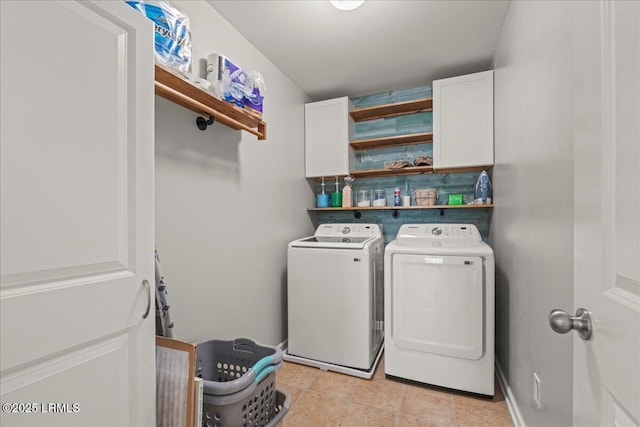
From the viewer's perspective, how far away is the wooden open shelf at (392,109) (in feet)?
8.69

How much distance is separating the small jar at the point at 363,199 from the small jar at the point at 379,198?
74 mm

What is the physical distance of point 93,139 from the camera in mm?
764

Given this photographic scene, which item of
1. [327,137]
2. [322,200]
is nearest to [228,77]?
[327,137]

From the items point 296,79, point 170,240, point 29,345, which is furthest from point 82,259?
point 296,79

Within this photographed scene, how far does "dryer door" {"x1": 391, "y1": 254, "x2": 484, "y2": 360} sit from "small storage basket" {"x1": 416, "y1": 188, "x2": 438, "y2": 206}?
85cm

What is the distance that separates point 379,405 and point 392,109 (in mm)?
2496

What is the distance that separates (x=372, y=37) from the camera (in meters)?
2.08

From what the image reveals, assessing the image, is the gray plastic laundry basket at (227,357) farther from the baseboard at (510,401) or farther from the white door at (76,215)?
the baseboard at (510,401)

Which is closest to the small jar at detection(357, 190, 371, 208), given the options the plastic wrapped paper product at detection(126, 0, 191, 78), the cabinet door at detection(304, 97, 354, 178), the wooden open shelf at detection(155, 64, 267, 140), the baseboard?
the cabinet door at detection(304, 97, 354, 178)

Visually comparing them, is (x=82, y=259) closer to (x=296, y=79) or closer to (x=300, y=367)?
(x=300, y=367)

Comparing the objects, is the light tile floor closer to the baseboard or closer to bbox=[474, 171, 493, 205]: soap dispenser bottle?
the baseboard

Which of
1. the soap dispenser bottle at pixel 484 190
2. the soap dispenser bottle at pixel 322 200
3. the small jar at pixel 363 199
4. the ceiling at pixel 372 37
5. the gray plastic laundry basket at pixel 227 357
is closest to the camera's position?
the gray plastic laundry basket at pixel 227 357

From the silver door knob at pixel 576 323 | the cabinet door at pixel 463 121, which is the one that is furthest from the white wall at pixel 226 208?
the silver door knob at pixel 576 323

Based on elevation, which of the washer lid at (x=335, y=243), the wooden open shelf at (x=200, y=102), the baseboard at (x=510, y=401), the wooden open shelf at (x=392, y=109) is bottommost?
the baseboard at (x=510, y=401)
